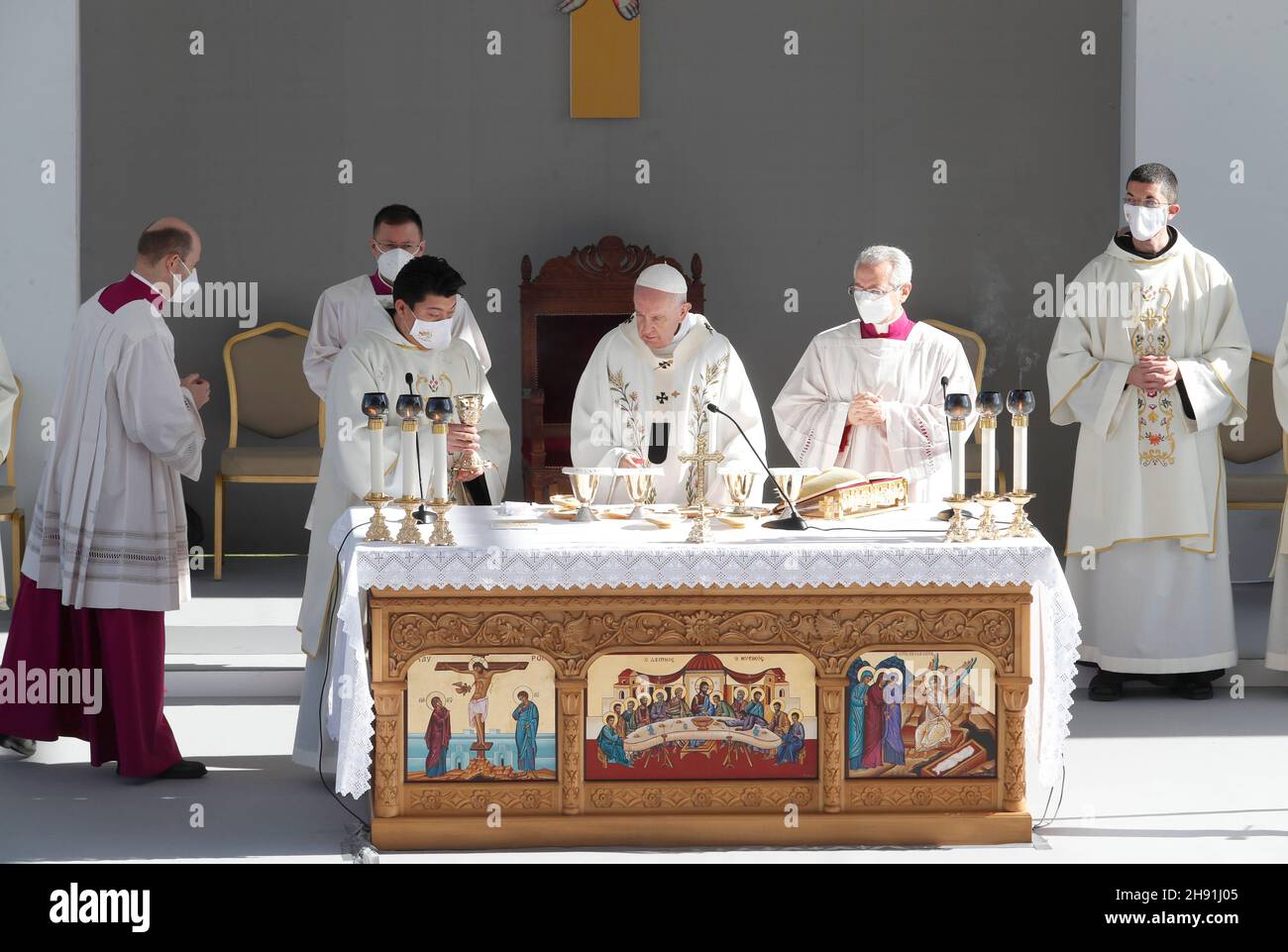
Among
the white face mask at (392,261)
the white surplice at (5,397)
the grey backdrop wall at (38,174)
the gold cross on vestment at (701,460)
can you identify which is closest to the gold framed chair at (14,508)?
the white surplice at (5,397)

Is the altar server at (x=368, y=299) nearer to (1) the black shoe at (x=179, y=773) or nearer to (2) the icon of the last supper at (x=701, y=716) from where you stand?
(1) the black shoe at (x=179, y=773)

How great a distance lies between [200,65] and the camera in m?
9.99

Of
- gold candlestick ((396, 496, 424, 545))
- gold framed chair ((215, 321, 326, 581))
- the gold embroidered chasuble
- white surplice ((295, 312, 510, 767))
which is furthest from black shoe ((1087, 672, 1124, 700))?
gold framed chair ((215, 321, 326, 581))

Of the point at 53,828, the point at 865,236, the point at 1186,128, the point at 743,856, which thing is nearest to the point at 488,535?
the point at 743,856

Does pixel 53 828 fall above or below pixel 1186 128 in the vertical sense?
below

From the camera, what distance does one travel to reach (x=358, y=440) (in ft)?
18.7

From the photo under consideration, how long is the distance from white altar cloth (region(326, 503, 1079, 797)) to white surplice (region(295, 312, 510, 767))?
711mm

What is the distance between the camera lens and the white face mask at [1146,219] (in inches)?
268

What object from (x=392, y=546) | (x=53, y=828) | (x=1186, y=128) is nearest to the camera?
(x=392, y=546)

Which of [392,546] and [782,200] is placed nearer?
[392,546]

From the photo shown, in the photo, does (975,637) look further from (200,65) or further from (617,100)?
(200,65)

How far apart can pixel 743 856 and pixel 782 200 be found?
6.04m

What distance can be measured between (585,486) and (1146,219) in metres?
2.76

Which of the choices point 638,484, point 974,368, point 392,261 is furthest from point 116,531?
point 974,368
